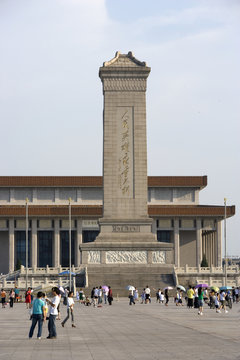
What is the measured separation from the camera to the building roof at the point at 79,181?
124 metres

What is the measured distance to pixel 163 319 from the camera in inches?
1593

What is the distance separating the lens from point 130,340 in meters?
27.5

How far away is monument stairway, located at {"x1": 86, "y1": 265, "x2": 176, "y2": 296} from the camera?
252 feet

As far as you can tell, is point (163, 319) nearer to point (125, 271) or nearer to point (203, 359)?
point (203, 359)

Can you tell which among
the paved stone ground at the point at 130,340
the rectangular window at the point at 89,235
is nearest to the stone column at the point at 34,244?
the rectangular window at the point at 89,235

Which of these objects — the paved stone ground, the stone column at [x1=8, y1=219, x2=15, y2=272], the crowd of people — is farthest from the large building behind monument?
the paved stone ground

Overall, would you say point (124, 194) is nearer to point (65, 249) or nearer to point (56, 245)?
point (56, 245)

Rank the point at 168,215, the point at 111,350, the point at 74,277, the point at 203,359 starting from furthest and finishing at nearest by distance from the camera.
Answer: the point at 168,215, the point at 74,277, the point at 111,350, the point at 203,359

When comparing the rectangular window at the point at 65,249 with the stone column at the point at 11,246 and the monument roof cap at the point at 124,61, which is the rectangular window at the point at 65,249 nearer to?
the stone column at the point at 11,246

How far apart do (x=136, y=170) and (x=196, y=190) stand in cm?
4245

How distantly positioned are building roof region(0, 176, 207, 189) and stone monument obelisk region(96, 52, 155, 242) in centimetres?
3834

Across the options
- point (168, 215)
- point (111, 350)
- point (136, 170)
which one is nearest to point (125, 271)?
point (136, 170)

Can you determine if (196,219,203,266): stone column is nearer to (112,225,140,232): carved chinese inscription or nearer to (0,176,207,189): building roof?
(0,176,207,189): building roof

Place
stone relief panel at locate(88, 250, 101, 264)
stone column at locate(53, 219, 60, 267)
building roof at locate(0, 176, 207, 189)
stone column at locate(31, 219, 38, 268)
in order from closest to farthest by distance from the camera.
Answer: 1. stone relief panel at locate(88, 250, 101, 264)
2. stone column at locate(31, 219, 38, 268)
3. stone column at locate(53, 219, 60, 267)
4. building roof at locate(0, 176, 207, 189)
